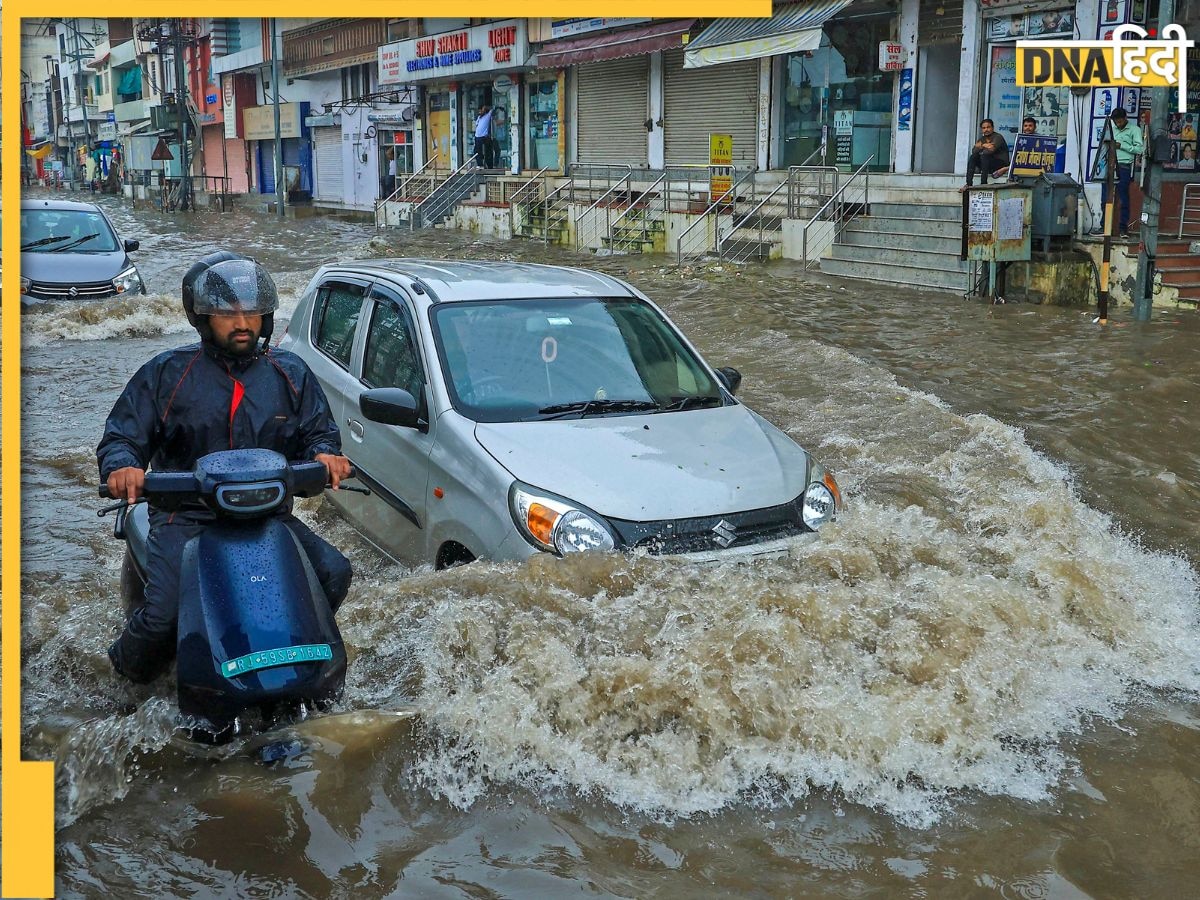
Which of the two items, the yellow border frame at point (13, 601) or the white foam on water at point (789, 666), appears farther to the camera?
the white foam on water at point (789, 666)

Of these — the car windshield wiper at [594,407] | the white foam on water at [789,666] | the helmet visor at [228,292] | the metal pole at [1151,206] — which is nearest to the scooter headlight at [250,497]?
the helmet visor at [228,292]

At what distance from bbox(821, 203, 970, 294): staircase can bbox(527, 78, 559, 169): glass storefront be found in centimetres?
1549

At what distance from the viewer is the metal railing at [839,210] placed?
20.4 m

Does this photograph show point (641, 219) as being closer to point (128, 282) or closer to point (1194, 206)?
point (1194, 206)

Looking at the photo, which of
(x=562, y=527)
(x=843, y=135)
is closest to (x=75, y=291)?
(x=562, y=527)

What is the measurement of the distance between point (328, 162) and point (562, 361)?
42.7 metres

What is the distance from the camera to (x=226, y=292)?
3926 millimetres

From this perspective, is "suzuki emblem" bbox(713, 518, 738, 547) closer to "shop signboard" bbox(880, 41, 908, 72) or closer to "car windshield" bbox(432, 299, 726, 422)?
"car windshield" bbox(432, 299, 726, 422)

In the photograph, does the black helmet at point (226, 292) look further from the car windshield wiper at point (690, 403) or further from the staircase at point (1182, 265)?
the staircase at point (1182, 265)

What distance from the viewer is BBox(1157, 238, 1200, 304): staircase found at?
49.1ft

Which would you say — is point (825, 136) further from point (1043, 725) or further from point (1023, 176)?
point (1043, 725)

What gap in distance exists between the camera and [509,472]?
4.95 meters

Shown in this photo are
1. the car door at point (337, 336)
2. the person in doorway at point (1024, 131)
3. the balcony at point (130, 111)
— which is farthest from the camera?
the balcony at point (130, 111)

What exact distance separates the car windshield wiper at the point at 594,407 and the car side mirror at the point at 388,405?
61 cm
